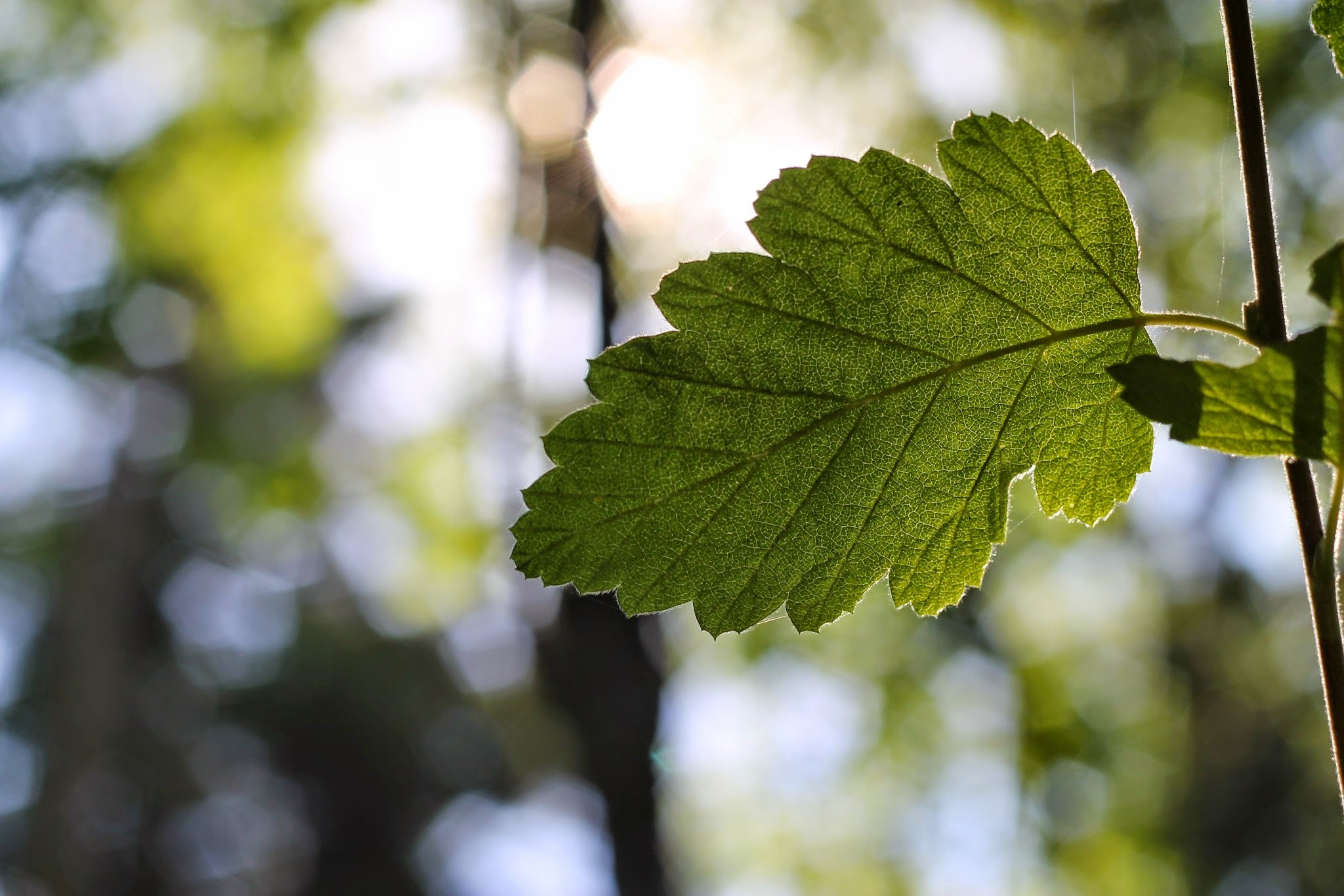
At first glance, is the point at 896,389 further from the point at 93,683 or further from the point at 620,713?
the point at 93,683

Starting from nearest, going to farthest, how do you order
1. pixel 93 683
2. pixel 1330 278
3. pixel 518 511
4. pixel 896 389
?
1. pixel 1330 278
2. pixel 896 389
3. pixel 518 511
4. pixel 93 683

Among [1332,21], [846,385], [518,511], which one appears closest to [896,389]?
[846,385]

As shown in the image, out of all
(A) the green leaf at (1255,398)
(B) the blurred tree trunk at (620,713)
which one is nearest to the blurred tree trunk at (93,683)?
(B) the blurred tree trunk at (620,713)

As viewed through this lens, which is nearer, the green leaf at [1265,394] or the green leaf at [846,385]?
the green leaf at [1265,394]

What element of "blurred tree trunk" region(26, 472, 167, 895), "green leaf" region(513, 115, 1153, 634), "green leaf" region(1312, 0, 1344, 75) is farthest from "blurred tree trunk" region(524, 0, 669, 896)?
"blurred tree trunk" region(26, 472, 167, 895)

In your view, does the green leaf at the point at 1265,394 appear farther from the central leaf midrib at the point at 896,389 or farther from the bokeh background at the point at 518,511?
the bokeh background at the point at 518,511

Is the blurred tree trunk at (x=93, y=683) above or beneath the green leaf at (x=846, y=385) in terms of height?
beneath

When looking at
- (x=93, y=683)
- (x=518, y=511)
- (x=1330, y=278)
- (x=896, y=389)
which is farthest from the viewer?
(x=93, y=683)
